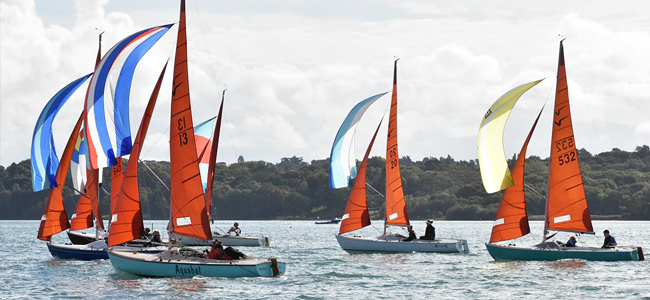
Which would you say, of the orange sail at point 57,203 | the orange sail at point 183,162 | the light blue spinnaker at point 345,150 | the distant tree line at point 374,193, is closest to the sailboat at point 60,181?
the orange sail at point 57,203

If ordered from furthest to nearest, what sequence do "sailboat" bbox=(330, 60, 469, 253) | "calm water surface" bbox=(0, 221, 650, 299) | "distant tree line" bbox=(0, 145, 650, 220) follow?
"distant tree line" bbox=(0, 145, 650, 220) < "sailboat" bbox=(330, 60, 469, 253) < "calm water surface" bbox=(0, 221, 650, 299)

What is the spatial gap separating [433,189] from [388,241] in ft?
376

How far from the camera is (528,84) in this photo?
40750 mm

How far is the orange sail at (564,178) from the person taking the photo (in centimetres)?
4075

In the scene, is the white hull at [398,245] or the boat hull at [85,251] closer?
the boat hull at [85,251]

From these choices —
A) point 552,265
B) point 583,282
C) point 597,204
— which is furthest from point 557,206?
point 597,204

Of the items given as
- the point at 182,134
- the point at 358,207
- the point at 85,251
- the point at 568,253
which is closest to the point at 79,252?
the point at 85,251

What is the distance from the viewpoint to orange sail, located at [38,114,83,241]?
148ft

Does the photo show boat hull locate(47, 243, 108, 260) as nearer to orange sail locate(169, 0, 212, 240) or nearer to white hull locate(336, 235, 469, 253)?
orange sail locate(169, 0, 212, 240)

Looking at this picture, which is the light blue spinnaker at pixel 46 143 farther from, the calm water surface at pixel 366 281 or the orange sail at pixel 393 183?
the orange sail at pixel 393 183

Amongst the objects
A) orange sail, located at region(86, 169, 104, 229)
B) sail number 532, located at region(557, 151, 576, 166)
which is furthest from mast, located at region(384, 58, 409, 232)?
orange sail, located at region(86, 169, 104, 229)

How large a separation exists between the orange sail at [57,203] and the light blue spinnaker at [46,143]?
61 cm

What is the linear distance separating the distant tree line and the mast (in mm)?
84909

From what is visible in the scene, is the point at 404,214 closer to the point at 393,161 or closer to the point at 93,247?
the point at 393,161
